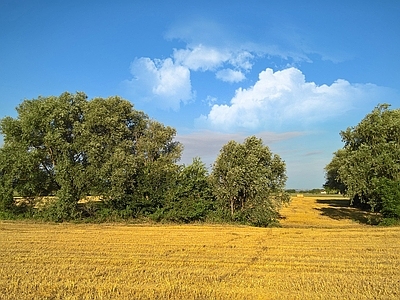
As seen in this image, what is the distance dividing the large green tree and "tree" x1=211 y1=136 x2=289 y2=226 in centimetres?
559

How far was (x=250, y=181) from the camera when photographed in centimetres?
3141

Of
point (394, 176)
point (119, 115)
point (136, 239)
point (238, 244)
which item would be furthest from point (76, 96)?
point (394, 176)

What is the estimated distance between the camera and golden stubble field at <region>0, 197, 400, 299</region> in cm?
988

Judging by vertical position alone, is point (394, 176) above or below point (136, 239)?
above

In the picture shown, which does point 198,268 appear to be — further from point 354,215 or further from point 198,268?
point 354,215

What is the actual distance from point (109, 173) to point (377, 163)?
2416 centimetres

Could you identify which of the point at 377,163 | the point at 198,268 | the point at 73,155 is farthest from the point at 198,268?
the point at 377,163

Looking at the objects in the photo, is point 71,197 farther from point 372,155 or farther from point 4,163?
point 372,155

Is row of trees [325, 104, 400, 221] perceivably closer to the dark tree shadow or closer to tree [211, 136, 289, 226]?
the dark tree shadow

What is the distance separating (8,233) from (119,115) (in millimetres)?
14530

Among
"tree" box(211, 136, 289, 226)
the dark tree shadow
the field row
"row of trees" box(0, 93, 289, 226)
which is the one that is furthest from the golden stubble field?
the dark tree shadow

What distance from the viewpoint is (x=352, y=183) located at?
34844mm

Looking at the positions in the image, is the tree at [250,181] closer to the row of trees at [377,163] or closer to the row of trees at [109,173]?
the row of trees at [109,173]

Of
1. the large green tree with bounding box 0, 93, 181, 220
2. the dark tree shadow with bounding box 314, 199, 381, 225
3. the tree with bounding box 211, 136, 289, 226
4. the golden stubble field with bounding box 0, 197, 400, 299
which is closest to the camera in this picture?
the golden stubble field with bounding box 0, 197, 400, 299
